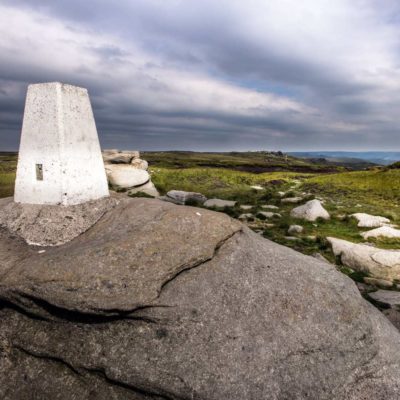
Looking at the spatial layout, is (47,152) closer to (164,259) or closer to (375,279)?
(164,259)

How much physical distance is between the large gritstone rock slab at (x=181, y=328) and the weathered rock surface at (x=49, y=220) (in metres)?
1.20

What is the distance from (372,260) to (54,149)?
16.0 meters

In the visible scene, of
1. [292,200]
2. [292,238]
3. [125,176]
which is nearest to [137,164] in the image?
[125,176]

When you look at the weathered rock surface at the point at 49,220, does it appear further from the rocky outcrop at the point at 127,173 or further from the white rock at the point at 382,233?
the rocky outcrop at the point at 127,173

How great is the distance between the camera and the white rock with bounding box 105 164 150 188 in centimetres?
4041

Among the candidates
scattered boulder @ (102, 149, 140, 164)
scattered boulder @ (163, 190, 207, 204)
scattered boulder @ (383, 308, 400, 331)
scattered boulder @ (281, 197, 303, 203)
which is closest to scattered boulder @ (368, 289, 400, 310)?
scattered boulder @ (383, 308, 400, 331)

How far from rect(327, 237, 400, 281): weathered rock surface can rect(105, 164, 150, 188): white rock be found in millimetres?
25470

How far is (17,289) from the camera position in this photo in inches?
392

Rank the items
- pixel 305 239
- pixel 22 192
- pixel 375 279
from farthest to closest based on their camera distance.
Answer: pixel 305 239 < pixel 375 279 < pixel 22 192

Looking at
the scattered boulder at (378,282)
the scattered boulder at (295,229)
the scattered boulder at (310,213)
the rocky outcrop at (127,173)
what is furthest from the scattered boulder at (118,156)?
the scattered boulder at (378,282)

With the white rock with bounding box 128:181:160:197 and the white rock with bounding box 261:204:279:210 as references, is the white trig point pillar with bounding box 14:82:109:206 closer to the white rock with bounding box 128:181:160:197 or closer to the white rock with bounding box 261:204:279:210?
the white rock with bounding box 261:204:279:210

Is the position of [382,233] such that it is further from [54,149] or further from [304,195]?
[54,149]

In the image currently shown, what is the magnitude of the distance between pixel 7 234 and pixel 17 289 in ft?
10.8

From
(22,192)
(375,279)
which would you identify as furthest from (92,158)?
(375,279)
